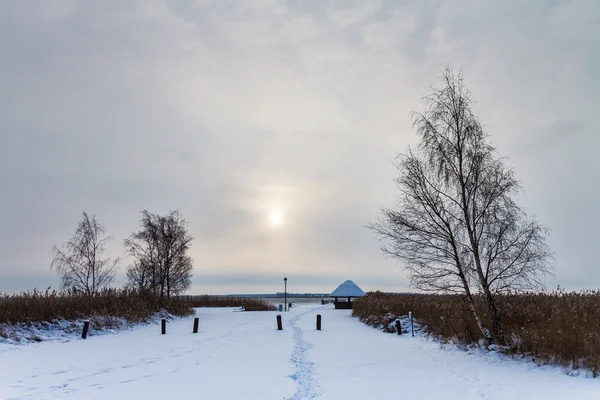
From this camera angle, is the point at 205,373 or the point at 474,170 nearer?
the point at 205,373

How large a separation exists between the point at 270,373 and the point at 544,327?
8.12 metres

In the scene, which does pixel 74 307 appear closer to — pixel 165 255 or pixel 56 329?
pixel 56 329

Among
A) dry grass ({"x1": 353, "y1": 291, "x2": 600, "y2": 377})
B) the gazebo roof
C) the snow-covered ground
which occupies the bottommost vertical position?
the gazebo roof

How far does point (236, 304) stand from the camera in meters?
60.2

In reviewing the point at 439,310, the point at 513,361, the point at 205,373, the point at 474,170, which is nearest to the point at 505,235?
the point at 474,170

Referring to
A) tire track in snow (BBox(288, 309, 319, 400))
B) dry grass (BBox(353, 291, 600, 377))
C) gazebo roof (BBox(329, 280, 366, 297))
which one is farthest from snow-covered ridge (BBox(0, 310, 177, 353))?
gazebo roof (BBox(329, 280, 366, 297))

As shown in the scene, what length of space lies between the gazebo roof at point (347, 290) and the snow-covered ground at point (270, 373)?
31488mm

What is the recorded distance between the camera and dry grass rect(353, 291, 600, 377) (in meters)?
10.3

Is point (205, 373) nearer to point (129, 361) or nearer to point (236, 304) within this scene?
point (129, 361)

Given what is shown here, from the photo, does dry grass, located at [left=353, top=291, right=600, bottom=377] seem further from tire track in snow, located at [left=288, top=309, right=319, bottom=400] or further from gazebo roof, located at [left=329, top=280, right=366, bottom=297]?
gazebo roof, located at [left=329, top=280, right=366, bottom=297]

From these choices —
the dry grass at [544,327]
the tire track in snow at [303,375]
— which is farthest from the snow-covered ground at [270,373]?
the dry grass at [544,327]

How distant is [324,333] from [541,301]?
10310 mm

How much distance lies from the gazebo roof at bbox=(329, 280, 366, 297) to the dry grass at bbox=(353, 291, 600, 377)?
1118 inches

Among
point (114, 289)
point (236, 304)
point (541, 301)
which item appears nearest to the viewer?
point (541, 301)
